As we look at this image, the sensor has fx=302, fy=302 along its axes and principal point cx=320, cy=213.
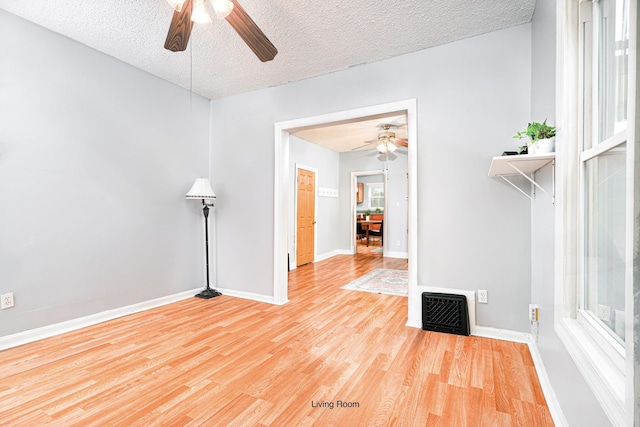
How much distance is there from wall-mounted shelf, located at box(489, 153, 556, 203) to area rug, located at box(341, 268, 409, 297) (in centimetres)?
207

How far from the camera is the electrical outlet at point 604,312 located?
1.14 meters

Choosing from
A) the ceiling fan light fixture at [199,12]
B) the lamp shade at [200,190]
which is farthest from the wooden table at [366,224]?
the ceiling fan light fixture at [199,12]

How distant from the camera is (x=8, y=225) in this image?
2.44 metres

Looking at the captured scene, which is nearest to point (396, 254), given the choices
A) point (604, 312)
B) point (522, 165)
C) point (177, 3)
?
point (522, 165)

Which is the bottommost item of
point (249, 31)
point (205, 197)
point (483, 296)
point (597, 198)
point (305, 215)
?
point (483, 296)

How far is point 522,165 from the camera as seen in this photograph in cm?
210

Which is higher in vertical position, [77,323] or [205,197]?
[205,197]

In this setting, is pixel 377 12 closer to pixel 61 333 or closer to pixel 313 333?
pixel 313 333

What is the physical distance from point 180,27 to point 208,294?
Result: 3.07 meters

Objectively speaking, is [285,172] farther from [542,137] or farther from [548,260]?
[548,260]

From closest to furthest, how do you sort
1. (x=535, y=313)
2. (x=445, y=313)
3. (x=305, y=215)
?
(x=535, y=313), (x=445, y=313), (x=305, y=215)

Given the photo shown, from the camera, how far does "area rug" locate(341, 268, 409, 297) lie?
13.9ft

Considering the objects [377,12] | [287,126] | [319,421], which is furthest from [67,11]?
[319,421]

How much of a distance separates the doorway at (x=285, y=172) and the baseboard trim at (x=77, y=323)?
132 cm
